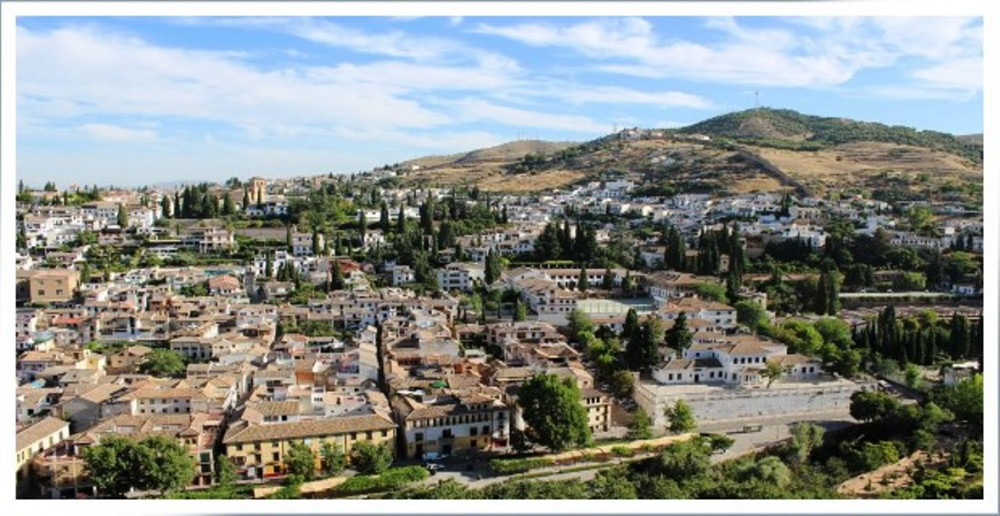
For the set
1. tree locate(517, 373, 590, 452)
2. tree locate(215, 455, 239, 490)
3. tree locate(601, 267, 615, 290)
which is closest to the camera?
tree locate(215, 455, 239, 490)

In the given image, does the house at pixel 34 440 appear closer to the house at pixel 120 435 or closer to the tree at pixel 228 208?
the house at pixel 120 435

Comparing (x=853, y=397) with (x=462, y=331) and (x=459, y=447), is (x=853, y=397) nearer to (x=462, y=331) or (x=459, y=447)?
(x=459, y=447)

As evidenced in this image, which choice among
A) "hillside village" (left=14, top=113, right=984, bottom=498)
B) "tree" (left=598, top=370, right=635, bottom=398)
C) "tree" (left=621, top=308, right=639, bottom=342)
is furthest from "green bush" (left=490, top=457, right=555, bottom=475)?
"tree" (left=621, top=308, right=639, bottom=342)

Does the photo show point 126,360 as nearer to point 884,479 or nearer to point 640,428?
point 640,428

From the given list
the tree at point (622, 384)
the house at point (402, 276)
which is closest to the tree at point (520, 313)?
the house at point (402, 276)

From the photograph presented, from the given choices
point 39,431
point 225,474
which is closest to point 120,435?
point 39,431

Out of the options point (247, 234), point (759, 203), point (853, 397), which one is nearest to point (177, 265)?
point (247, 234)

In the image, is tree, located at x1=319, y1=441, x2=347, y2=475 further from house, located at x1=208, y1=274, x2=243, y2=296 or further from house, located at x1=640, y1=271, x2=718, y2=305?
house, located at x1=640, y1=271, x2=718, y2=305
